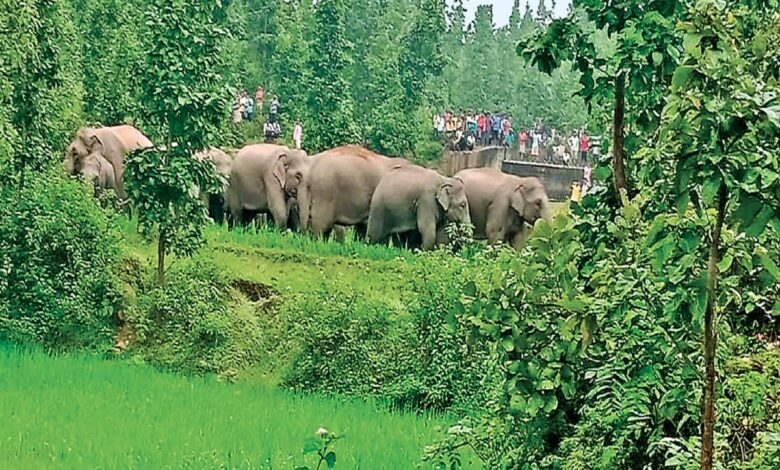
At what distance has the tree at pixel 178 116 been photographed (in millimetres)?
11133

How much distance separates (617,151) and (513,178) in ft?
42.9

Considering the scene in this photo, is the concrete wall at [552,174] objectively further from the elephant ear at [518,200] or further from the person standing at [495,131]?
the elephant ear at [518,200]

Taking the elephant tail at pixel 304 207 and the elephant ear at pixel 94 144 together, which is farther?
the elephant tail at pixel 304 207

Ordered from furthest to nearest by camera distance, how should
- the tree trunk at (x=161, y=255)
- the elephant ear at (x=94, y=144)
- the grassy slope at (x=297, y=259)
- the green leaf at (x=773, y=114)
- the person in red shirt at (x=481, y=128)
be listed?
the person in red shirt at (x=481, y=128) → the elephant ear at (x=94, y=144) → the grassy slope at (x=297, y=259) → the tree trunk at (x=161, y=255) → the green leaf at (x=773, y=114)

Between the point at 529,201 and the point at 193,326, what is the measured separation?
7318mm

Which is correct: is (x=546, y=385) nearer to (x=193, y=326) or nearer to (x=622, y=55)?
(x=622, y=55)

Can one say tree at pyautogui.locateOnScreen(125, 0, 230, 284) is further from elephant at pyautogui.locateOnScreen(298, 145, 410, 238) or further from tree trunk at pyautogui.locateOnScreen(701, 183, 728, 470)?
tree trunk at pyautogui.locateOnScreen(701, 183, 728, 470)

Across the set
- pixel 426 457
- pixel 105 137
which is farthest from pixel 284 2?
pixel 426 457

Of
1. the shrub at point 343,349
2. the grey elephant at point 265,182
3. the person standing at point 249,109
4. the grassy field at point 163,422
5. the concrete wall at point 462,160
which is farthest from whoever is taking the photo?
the person standing at point 249,109

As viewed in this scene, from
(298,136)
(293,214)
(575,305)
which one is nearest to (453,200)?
(293,214)

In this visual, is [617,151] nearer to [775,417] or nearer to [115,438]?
[775,417]

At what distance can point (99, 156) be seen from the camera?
56.0ft

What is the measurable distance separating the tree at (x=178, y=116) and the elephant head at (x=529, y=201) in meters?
6.29

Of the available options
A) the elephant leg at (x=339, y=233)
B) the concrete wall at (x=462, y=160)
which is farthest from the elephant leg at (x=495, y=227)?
the concrete wall at (x=462, y=160)
